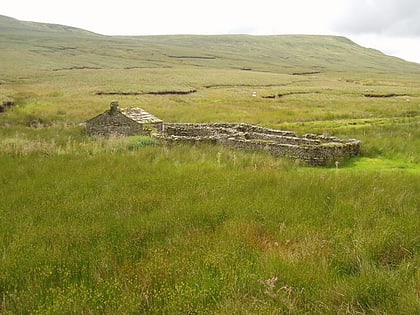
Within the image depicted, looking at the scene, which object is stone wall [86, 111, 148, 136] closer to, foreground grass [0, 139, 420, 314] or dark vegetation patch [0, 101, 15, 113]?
foreground grass [0, 139, 420, 314]

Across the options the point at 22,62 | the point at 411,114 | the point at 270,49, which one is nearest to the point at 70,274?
the point at 411,114

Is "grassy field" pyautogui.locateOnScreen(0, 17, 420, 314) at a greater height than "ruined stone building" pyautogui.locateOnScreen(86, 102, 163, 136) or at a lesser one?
greater

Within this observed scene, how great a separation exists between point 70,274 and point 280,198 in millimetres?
4308

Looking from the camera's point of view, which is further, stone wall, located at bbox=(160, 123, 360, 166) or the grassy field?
stone wall, located at bbox=(160, 123, 360, 166)

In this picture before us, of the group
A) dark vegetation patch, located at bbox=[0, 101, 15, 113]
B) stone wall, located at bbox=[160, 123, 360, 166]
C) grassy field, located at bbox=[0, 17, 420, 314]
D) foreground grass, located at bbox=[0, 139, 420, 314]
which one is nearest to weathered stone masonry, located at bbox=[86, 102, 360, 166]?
stone wall, located at bbox=[160, 123, 360, 166]

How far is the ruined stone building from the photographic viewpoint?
21.7 metres

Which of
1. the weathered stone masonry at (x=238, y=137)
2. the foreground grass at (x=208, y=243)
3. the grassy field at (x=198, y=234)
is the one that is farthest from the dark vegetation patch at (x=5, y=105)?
the foreground grass at (x=208, y=243)

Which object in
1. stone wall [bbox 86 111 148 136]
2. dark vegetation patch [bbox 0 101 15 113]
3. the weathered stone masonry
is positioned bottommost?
dark vegetation patch [bbox 0 101 15 113]

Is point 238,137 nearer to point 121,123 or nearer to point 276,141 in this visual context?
point 276,141

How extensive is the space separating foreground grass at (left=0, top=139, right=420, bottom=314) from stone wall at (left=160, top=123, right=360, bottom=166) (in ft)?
13.8

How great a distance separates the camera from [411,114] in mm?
32750

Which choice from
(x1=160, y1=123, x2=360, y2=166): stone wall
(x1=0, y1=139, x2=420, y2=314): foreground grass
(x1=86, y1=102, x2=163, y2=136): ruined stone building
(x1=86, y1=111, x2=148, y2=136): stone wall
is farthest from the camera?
(x1=86, y1=111, x2=148, y2=136): stone wall

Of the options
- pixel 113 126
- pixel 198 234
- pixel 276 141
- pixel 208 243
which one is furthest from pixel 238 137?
pixel 208 243

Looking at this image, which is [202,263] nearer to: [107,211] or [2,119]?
[107,211]
